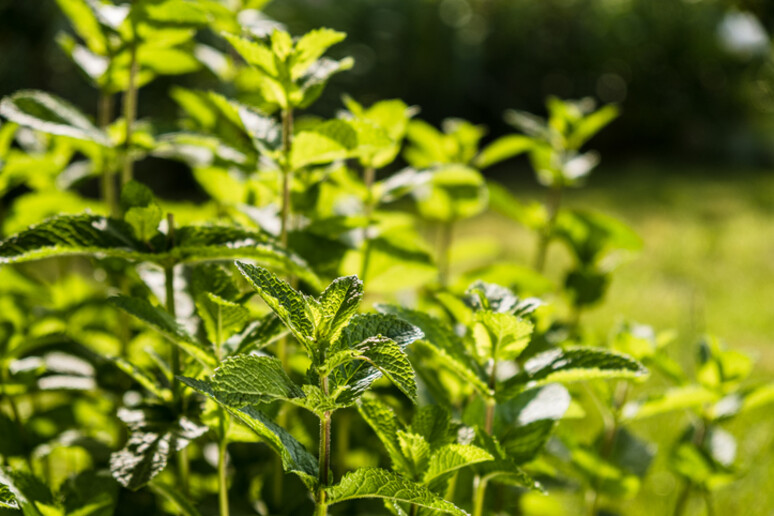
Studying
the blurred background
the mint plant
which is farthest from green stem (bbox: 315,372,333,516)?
the blurred background

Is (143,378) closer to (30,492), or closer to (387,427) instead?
(30,492)

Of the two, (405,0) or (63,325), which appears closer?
(63,325)

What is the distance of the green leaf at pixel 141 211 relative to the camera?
0.68 m

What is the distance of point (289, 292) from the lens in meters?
0.53

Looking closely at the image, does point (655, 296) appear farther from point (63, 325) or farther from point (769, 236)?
point (63, 325)

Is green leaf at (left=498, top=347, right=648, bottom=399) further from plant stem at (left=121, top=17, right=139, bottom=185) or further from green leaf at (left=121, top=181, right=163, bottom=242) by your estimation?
plant stem at (left=121, top=17, right=139, bottom=185)

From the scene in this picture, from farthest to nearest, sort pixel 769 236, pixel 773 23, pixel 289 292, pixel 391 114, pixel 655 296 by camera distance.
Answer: pixel 773 23
pixel 769 236
pixel 655 296
pixel 391 114
pixel 289 292

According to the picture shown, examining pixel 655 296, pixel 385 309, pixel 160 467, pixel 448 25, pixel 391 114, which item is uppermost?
pixel 448 25

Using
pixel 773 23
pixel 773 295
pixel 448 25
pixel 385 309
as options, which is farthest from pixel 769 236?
pixel 385 309

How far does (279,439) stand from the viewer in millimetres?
520

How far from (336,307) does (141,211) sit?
25 cm

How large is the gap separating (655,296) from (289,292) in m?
2.81

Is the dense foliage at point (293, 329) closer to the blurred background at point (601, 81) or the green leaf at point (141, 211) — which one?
the green leaf at point (141, 211)

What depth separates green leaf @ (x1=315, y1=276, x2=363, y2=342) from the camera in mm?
537
